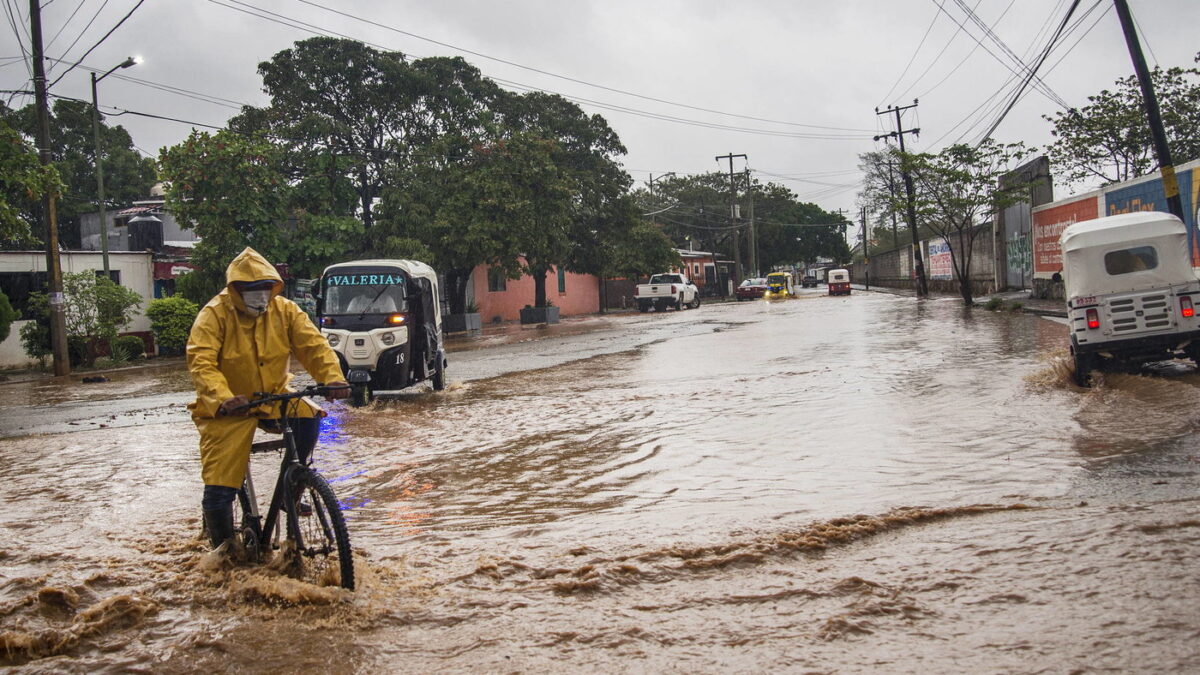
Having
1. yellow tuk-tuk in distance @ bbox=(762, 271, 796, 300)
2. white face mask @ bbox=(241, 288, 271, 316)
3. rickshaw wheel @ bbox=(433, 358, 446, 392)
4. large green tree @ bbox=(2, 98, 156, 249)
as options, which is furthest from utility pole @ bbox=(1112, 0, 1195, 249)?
yellow tuk-tuk in distance @ bbox=(762, 271, 796, 300)

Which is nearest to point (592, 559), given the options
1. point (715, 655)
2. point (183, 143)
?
point (715, 655)

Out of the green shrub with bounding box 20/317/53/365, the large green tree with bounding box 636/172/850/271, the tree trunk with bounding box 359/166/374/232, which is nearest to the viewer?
the green shrub with bounding box 20/317/53/365

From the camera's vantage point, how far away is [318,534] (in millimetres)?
4637

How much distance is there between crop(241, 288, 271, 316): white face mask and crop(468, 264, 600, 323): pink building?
112 feet

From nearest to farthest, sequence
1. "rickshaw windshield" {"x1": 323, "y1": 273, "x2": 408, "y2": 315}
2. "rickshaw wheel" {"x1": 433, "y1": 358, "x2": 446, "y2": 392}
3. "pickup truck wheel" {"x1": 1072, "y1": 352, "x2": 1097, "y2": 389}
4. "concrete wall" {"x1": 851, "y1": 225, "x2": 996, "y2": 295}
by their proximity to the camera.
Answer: "pickup truck wheel" {"x1": 1072, "y1": 352, "x2": 1097, "y2": 389}, "rickshaw windshield" {"x1": 323, "y1": 273, "x2": 408, "y2": 315}, "rickshaw wheel" {"x1": 433, "y1": 358, "x2": 446, "y2": 392}, "concrete wall" {"x1": 851, "y1": 225, "x2": 996, "y2": 295}

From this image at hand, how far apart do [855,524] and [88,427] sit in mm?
10317

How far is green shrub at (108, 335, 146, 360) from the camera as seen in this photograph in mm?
23375

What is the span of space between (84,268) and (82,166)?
21.1 metres

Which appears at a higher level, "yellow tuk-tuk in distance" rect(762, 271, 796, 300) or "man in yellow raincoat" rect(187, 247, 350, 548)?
"yellow tuk-tuk in distance" rect(762, 271, 796, 300)

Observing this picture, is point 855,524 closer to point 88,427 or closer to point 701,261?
point 88,427

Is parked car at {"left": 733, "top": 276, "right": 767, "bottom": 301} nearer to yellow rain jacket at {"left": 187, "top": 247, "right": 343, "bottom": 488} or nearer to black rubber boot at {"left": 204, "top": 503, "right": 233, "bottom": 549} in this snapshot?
yellow rain jacket at {"left": 187, "top": 247, "right": 343, "bottom": 488}

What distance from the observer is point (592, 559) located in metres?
5.18

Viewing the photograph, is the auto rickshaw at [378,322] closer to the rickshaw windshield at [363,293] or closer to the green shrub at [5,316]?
the rickshaw windshield at [363,293]

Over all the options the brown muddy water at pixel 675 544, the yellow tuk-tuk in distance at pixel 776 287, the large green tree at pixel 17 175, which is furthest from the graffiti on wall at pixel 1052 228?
the large green tree at pixel 17 175
